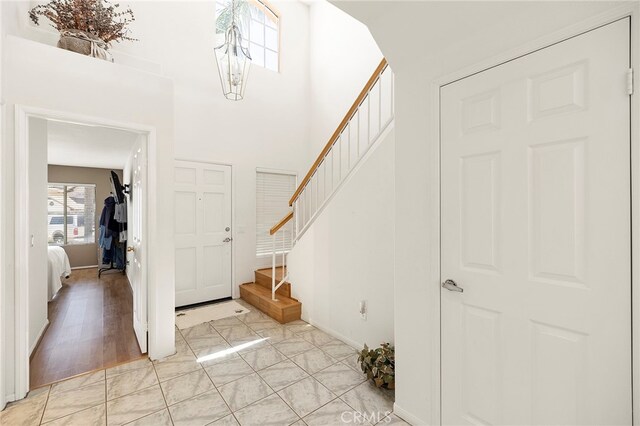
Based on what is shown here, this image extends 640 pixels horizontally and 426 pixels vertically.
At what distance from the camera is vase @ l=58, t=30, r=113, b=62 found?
7.82 ft

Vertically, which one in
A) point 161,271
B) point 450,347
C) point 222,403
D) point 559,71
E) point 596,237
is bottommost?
point 222,403

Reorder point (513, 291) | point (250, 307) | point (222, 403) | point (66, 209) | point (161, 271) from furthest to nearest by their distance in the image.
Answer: point (66, 209), point (250, 307), point (161, 271), point (222, 403), point (513, 291)

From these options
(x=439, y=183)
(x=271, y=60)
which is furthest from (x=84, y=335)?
(x=271, y=60)

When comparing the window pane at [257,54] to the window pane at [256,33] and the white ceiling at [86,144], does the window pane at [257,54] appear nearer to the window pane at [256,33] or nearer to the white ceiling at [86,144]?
the window pane at [256,33]

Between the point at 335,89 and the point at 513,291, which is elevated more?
the point at 335,89

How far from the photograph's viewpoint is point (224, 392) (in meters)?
2.12

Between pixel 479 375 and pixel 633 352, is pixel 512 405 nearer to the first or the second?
pixel 479 375

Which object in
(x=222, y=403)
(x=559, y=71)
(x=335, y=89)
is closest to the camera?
(x=559, y=71)

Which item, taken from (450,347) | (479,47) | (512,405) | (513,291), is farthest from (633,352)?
(479,47)

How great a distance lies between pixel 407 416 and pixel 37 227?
3.85 m

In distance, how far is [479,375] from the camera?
1512 millimetres

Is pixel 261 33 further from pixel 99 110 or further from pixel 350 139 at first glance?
pixel 99 110

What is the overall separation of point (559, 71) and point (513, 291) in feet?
3.34

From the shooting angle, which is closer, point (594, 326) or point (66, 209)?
point (594, 326)
